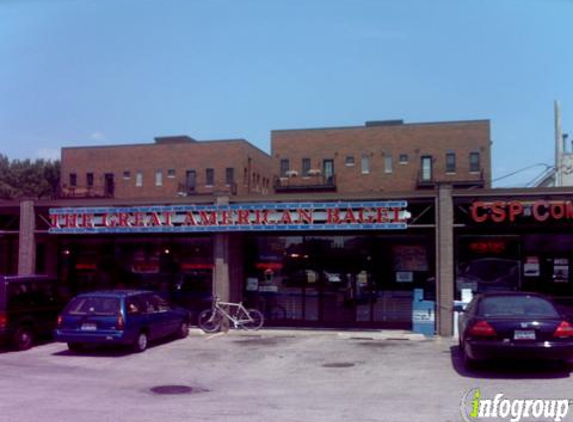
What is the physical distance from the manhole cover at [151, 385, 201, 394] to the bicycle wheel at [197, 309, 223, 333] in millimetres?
9056

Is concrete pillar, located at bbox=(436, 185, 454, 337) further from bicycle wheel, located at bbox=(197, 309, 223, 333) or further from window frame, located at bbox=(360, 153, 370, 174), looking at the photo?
window frame, located at bbox=(360, 153, 370, 174)

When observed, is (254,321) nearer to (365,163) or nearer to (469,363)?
(469,363)

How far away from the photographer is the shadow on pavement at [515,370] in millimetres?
12438

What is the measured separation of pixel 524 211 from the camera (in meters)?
19.5

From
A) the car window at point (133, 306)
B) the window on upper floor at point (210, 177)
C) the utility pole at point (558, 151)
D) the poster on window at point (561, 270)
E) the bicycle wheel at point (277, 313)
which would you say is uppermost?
the window on upper floor at point (210, 177)

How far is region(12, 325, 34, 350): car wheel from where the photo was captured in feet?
56.0

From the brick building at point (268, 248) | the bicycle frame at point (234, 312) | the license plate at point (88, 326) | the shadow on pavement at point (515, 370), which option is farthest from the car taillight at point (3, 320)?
the shadow on pavement at point (515, 370)

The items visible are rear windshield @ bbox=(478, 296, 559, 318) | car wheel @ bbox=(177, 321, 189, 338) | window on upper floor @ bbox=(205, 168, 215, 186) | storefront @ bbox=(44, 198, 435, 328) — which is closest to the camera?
rear windshield @ bbox=(478, 296, 559, 318)

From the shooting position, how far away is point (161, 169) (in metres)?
64.1

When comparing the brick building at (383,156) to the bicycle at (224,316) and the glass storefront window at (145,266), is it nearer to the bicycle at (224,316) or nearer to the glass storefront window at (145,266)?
the glass storefront window at (145,266)

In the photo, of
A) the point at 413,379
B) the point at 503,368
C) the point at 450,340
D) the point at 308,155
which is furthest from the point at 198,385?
the point at 308,155

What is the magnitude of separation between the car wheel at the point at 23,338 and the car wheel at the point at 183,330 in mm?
3971

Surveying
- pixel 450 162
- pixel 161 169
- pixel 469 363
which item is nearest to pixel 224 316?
pixel 469 363

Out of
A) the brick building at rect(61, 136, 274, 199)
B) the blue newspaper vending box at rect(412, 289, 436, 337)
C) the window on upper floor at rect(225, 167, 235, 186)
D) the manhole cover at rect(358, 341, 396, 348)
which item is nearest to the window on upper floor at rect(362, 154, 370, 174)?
the brick building at rect(61, 136, 274, 199)
